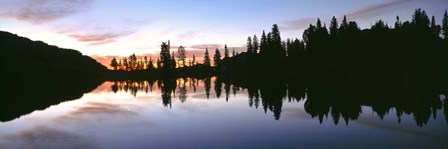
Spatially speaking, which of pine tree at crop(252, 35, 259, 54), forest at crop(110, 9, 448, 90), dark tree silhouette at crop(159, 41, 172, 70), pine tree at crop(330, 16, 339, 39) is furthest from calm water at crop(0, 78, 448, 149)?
dark tree silhouette at crop(159, 41, 172, 70)

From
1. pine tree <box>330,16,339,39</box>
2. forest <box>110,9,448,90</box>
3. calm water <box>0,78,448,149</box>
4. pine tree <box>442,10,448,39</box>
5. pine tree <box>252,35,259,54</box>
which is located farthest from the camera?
pine tree <box>252,35,259,54</box>

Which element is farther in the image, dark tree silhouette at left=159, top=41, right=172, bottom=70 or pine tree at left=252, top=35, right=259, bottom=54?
dark tree silhouette at left=159, top=41, right=172, bottom=70

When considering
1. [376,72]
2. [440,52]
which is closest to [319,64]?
[376,72]

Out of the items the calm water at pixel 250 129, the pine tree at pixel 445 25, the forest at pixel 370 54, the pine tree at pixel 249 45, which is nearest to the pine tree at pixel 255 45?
the pine tree at pixel 249 45

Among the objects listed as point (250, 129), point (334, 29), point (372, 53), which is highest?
point (334, 29)

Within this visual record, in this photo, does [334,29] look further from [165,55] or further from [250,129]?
[165,55]

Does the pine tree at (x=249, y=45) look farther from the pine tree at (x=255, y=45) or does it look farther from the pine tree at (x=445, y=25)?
the pine tree at (x=445, y=25)

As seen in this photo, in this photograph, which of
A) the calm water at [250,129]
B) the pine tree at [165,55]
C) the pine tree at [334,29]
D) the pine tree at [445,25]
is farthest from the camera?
the pine tree at [165,55]

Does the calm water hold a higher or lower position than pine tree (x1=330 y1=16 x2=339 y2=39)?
lower

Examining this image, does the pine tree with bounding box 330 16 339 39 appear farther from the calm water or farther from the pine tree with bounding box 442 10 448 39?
the calm water

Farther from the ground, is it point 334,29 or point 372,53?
point 334,29

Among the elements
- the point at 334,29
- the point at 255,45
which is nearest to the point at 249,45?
the point at 255,45

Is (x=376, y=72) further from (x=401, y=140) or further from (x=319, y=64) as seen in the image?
(x=401, y=140)

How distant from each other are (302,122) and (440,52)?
258 feet
